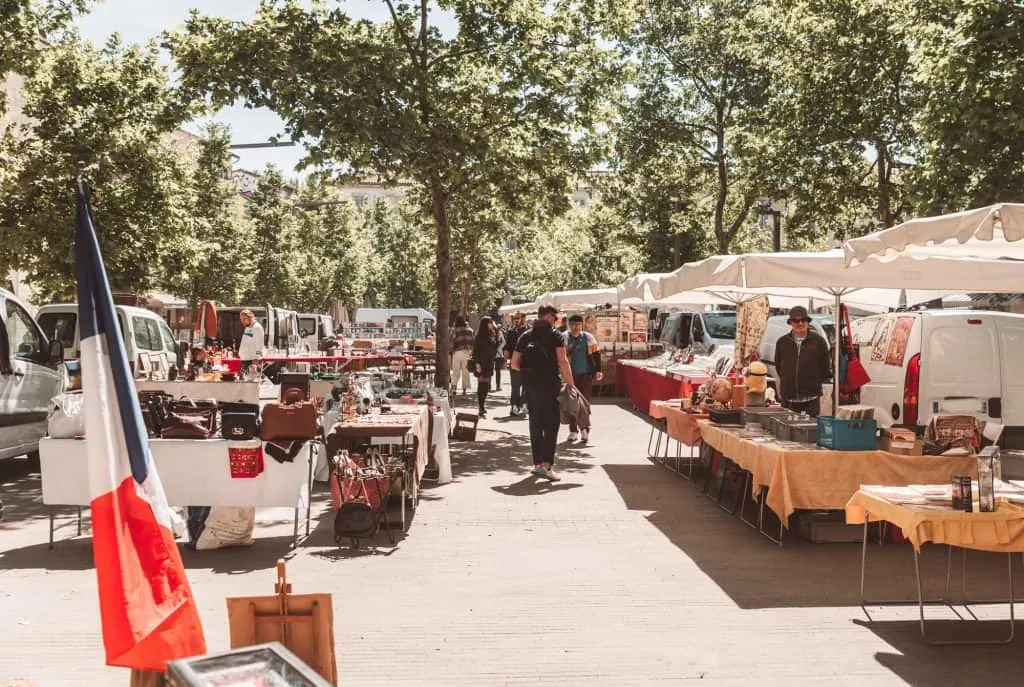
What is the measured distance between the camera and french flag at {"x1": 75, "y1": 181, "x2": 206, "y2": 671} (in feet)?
11.3

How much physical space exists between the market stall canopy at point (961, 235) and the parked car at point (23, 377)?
9.04 metres

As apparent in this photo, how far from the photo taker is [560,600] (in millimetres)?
6781

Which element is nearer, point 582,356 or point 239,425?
point 239,425

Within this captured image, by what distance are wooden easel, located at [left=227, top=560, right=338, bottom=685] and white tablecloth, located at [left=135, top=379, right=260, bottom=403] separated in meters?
10.1

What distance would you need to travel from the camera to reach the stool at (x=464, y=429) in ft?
51.9

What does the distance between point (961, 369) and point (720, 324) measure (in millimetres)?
14758

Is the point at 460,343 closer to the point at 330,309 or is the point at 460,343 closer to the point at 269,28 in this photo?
the point at 269,28

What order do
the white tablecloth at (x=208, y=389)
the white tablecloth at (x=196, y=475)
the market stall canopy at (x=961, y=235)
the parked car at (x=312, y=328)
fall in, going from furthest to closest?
the parked car at (x=312, y=328) < the white tablecloth at (x=208, y=389) < the white tablecloth at (x=196, y=475) < the market stall canopy at (x=961, y=235)

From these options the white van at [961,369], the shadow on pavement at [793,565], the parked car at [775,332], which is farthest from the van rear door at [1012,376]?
the parked car at [775,332]

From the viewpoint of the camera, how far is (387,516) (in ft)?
31.0

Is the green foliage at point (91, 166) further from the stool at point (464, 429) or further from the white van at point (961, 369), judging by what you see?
the white van at point (961, 369)

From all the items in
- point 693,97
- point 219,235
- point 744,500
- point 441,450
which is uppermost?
point 693,97

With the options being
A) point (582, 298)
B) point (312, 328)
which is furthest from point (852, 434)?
point (312, 328)

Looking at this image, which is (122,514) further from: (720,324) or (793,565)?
(720,324)
